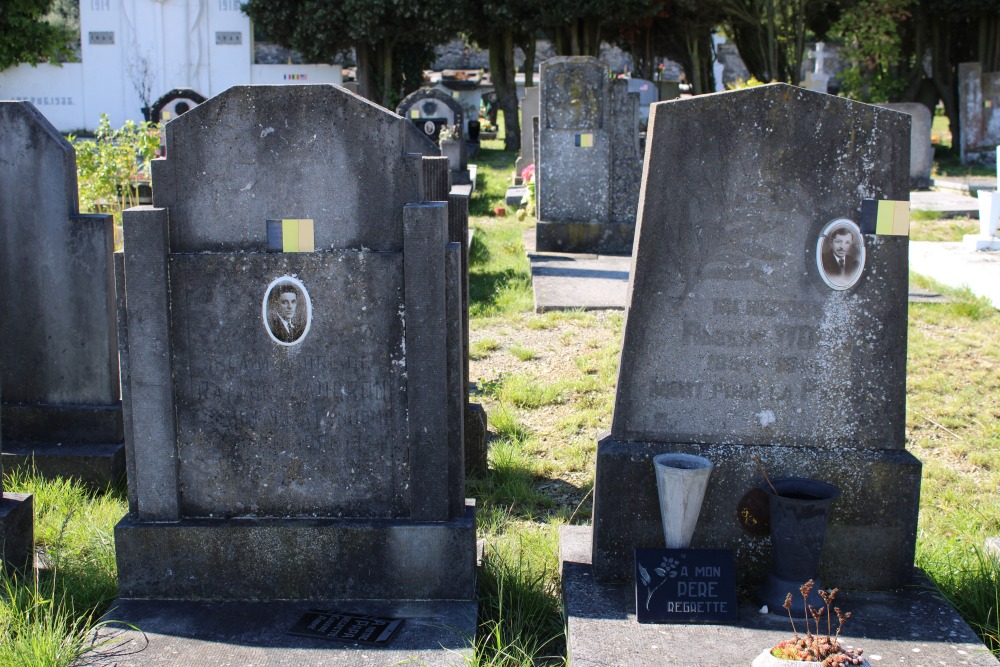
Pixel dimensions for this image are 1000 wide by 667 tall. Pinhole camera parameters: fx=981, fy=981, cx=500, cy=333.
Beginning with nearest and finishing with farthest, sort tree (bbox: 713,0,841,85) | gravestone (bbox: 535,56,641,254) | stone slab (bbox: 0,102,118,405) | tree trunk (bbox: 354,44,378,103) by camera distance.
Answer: stone slab (bbox: 0,102,118,405), gravestone (bbox: 535,56,641,254), tree (bbox: 713,0,841,85), tree trunk (bbox: 354,44,378,103)

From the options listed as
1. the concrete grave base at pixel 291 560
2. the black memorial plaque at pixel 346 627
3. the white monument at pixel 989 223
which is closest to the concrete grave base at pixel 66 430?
the concrete grave base at pixel 291 560

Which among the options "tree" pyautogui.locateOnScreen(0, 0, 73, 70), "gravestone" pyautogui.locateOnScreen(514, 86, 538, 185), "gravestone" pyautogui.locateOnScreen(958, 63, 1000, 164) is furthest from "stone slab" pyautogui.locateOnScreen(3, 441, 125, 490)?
"tree" pyautogui.locateOnScreen(0, 0, 73, 70)

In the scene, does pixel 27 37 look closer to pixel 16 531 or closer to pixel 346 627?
pixel 16 531

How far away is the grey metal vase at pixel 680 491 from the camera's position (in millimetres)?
3090

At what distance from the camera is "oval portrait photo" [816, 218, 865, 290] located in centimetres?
321

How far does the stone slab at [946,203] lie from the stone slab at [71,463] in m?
9.63

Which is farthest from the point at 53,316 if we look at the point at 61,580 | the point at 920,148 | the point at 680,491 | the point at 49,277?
the point at 920,148

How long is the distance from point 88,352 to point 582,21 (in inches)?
895

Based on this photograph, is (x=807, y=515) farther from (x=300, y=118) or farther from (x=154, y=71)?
(x=154, y=71)

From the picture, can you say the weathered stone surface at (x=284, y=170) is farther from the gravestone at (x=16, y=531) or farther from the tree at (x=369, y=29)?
the tree at (x=369, y=29)

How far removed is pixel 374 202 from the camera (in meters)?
3.17

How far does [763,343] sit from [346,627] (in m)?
1.63

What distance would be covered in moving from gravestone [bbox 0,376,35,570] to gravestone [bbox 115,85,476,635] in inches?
17.3

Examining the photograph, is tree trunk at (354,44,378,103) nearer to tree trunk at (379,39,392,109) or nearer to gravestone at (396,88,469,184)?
tree trunk at (379,39,392,109)
